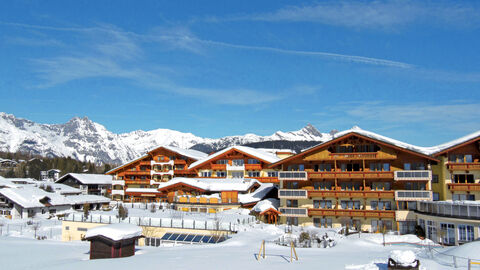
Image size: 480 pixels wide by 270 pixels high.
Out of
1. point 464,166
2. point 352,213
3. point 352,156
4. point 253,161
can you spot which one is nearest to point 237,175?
point 253,161

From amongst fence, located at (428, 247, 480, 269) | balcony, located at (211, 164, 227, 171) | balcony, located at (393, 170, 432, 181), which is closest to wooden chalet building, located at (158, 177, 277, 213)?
balcony, located at (211, 164, 227, 171)

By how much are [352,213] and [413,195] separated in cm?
649

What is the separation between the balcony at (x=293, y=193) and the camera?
4634cm

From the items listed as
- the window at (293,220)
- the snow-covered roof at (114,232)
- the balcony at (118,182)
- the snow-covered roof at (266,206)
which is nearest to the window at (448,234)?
the window at (293,220)

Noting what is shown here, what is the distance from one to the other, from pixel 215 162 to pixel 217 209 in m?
14.6

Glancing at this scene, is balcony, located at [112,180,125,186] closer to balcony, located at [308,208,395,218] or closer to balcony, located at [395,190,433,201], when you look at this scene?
balcony, located at [308,208,395,218]

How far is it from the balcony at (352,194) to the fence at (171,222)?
8.13 metres

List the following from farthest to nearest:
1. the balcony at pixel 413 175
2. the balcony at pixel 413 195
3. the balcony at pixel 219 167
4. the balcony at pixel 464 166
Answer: the balcony at pixel 219 167, the balcony at pixel 413 175, the balcony at pixel 464 166, the balcony at pixel 413 195

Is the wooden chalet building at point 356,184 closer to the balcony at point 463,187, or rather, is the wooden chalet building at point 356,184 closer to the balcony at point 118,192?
the balcony at point 463,187

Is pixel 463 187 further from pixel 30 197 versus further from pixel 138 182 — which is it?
pixel 30 197

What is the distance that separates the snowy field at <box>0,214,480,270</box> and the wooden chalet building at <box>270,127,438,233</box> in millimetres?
5875

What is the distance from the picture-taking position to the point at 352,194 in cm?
4472

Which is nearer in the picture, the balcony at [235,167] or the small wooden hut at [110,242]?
the small wooden hut at [110,242]

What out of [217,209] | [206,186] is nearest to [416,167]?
[217,209]
